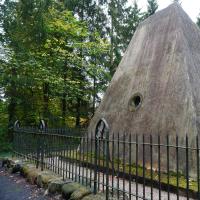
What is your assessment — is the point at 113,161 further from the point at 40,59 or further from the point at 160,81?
the point at 40,59

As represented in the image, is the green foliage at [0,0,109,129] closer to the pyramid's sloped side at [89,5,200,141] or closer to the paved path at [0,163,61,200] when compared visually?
the pyramid's sloped side at [89,5,200,141]

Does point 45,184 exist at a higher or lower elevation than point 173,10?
lower

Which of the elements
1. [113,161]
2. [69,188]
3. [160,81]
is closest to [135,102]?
[160,81]

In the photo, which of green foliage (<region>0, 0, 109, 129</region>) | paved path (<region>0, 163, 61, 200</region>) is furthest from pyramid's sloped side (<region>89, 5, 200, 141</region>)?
green foliage (<region>0, 0, 109, 129</region>)

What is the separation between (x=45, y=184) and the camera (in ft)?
21.4

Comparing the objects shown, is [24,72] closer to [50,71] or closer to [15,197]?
[50,71]

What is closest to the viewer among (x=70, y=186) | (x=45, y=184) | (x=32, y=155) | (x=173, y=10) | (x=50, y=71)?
(x=70, y=186)

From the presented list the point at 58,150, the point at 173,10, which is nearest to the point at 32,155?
the point at 58,150

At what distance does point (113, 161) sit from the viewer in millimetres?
5230

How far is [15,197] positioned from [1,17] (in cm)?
1188

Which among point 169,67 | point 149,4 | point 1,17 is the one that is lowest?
point 169,67

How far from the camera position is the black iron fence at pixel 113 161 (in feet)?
17.4

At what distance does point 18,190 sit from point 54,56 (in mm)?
11533

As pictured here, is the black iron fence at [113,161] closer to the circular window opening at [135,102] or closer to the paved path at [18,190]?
the paved path at [18,190]
